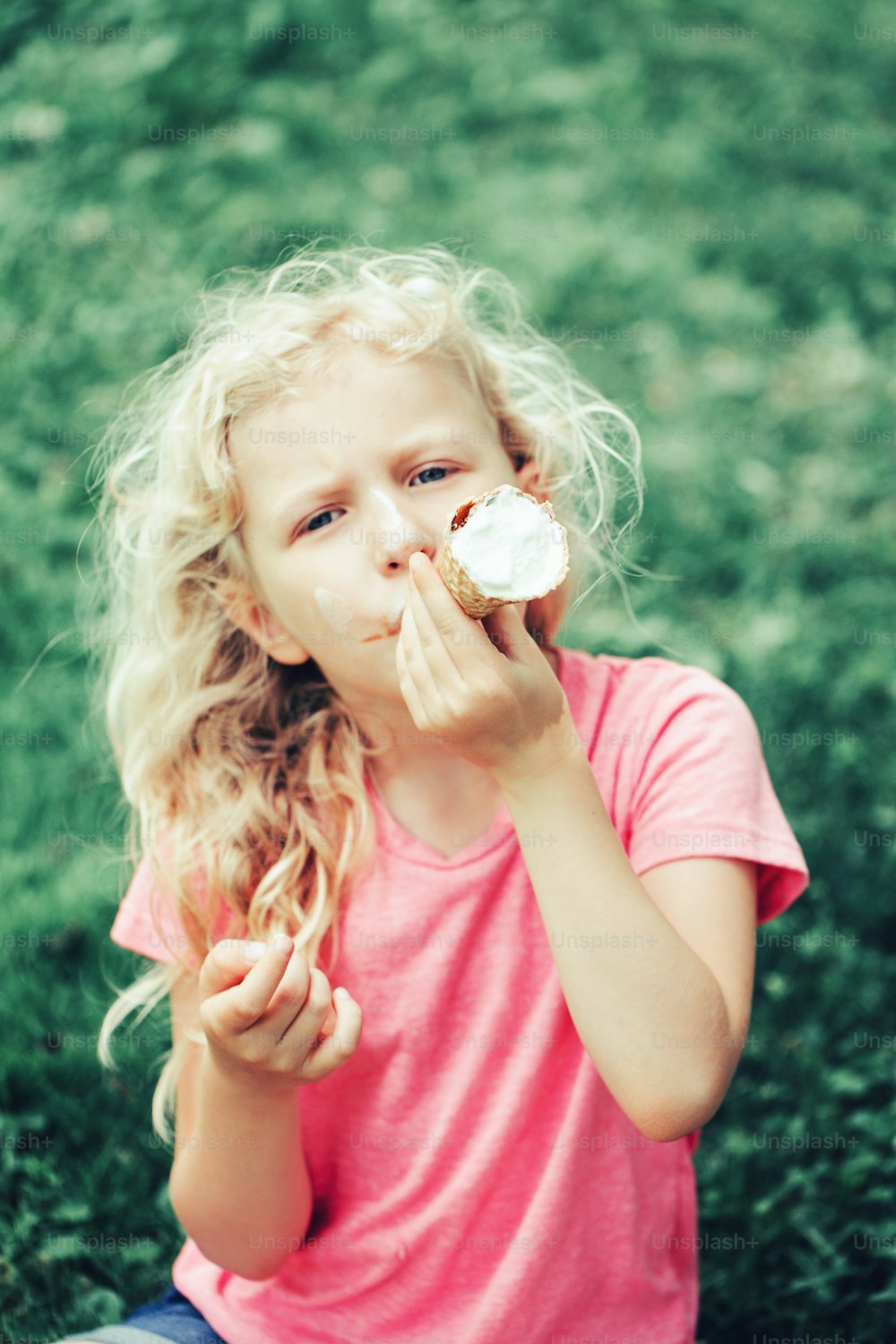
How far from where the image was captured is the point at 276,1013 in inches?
60.6

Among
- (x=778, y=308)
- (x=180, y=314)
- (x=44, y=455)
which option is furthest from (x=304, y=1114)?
(x=778, y=308)

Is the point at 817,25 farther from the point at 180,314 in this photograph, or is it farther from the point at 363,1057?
the point at 363,1057

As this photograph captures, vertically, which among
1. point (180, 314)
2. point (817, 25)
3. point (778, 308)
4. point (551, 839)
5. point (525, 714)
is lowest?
point (778, 308)

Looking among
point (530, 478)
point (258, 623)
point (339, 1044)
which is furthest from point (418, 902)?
point (530, 478)

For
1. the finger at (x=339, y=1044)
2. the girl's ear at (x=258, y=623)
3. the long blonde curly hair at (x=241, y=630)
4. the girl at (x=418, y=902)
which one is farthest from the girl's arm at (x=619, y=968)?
the girl's ear at (x=258, y=623)

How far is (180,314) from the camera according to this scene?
3977 mm

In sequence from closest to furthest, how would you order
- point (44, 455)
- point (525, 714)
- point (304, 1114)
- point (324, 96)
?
point (525, 714)
point (304, 1114)
point (44, 455)
point (324, 96)

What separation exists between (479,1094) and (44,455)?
267cm

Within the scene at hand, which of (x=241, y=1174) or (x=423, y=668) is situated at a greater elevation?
(x=423, y=668)

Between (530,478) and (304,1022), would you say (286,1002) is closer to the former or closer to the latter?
(304,1022)

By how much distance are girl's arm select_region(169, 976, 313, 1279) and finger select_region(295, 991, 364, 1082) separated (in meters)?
0.11

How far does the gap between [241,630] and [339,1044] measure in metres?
0.80

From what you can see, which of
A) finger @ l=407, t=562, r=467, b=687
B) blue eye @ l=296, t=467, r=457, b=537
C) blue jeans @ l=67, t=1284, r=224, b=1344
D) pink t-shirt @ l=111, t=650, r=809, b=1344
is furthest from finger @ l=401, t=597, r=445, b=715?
blue jeans @ l=67, t=1284, r=224, b=1344

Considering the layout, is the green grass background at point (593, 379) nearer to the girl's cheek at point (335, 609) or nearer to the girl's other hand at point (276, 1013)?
the girl's cheek at point (335, 609)
